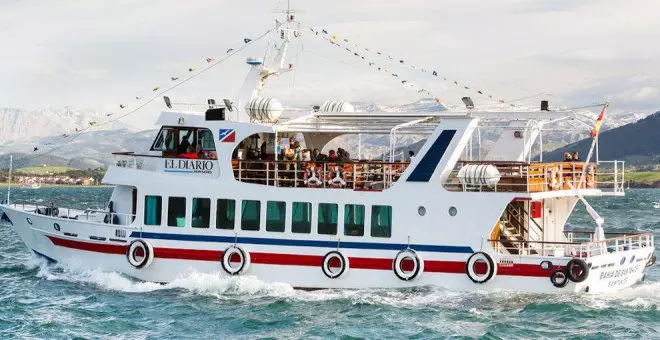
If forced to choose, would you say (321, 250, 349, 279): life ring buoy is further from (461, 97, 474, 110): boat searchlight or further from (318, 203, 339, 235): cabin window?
(461, 97, 474, 110): boat searchlight

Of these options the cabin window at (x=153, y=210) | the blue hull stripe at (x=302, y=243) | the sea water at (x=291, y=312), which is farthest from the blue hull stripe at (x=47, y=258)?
the cabin window at (x=153, y=210)

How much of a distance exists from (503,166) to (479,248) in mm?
2596

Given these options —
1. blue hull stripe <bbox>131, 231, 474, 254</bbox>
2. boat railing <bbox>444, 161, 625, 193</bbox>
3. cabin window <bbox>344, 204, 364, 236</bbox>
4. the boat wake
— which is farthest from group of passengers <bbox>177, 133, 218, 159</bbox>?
boat railing <bbox>444, 161, 625, 193</bbox>

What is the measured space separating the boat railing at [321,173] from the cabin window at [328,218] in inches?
26.1

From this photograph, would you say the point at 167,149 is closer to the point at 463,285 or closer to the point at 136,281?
the point at 136,281

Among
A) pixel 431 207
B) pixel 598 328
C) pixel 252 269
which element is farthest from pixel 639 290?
pixel 252 269

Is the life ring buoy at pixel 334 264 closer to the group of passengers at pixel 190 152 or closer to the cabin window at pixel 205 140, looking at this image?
the group of passengers at pixel 190 152

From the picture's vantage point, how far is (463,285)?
24.9m

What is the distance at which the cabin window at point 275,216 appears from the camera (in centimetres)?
2600

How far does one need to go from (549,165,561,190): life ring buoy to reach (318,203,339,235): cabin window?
598cm

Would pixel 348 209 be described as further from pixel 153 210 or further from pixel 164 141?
pixel 164 141

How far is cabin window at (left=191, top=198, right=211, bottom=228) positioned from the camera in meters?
26.4

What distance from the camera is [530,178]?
2544 cm

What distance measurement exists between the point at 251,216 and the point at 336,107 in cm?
458
